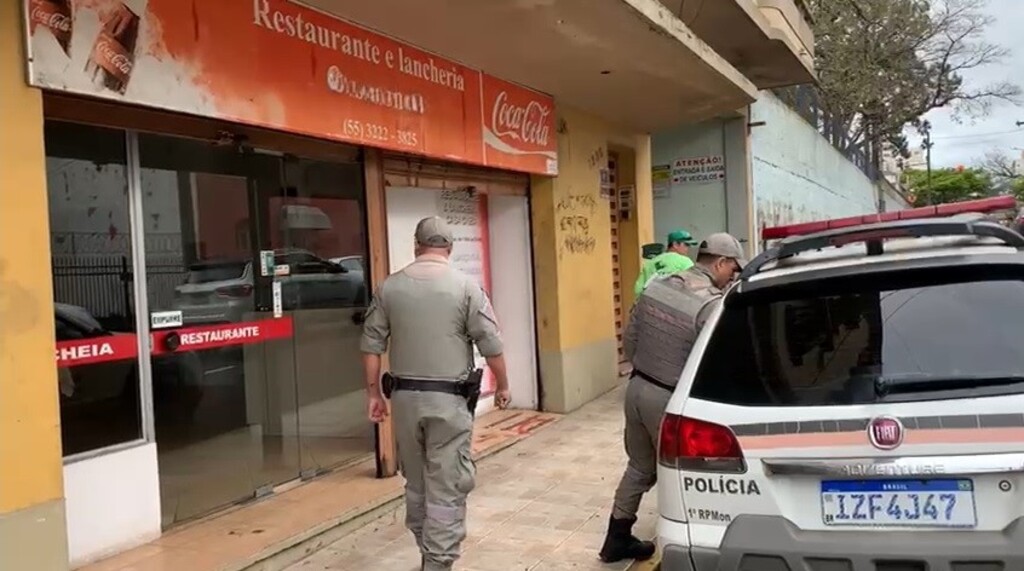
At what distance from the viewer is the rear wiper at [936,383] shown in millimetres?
2707

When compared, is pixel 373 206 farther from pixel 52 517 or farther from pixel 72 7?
pixel 52 517

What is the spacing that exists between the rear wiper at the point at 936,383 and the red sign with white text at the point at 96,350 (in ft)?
12.2

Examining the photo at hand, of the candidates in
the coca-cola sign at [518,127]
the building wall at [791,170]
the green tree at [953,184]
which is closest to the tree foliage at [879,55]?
the building wall at [791,170]

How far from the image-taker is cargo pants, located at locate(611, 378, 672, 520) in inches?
170

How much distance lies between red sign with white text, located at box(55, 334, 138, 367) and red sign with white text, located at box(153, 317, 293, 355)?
193 millimetres

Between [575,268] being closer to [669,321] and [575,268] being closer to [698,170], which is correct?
[669,321]

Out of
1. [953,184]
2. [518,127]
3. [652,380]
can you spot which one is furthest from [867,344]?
[953,184]

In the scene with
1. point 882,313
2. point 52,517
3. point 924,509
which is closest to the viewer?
point 924,509

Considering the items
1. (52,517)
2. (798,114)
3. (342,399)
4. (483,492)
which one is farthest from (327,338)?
(798,114)

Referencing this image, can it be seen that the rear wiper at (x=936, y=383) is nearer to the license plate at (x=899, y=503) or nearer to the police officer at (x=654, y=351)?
the license plate at (x=899, y=503)

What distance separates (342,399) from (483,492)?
4.18 feet

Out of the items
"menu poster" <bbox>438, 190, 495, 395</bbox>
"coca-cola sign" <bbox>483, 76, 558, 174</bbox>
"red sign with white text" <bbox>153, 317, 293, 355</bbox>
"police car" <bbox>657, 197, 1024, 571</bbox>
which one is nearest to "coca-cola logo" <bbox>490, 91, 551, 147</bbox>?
"coca-cola sign" <bbox>483, 76, 558, 174</bbox>

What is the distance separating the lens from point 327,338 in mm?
6258

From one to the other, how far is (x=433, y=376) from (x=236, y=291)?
1.95 metres
